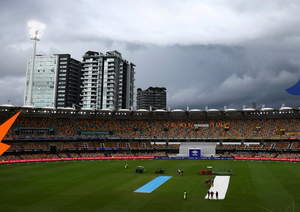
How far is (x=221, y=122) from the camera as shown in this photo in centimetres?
9169

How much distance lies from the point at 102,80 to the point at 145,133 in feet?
195

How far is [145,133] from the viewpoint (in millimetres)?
91625

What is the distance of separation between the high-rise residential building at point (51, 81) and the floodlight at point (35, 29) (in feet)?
180

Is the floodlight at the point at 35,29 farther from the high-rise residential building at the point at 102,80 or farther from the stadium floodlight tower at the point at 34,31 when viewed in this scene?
the high-rise residential building at the point at 102,80

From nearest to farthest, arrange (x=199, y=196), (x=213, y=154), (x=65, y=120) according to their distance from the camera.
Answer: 1. (x=199, y=196)
2. (x=213, y=154)
3. (x=65, y=120)

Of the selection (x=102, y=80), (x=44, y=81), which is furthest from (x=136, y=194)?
(x=44, y=81)

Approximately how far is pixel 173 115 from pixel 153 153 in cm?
1843

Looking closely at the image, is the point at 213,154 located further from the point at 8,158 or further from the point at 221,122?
the point at 8,158

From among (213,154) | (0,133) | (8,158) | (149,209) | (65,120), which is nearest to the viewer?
(0,133)

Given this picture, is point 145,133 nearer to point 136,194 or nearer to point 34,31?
point 34,31

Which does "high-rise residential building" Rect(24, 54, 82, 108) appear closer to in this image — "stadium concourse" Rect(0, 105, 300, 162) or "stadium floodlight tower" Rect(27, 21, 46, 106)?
"stadium concourse" Rect(0, 105, 300, 162)

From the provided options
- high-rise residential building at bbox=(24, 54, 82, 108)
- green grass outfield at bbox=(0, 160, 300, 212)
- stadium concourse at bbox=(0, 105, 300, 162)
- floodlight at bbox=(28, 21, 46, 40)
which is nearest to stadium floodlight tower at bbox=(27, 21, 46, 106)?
floodlight at bbox=(28, 21, 46, 40)

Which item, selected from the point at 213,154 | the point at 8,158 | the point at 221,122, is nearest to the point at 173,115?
the point at 221,122

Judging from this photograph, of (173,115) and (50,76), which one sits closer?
(173,115)
